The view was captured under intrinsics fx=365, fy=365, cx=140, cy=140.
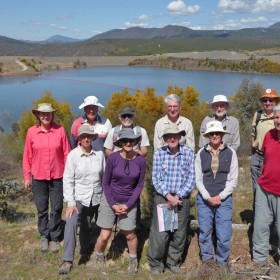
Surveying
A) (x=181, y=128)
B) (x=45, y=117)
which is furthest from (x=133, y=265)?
(x=45, y=117)

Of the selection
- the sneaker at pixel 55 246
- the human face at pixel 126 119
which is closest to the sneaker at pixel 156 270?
the sneaker at pixel 55 246

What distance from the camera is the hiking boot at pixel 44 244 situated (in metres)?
4.50

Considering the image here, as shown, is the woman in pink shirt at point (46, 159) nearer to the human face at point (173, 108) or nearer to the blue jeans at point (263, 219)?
the human face at point (173, 108)

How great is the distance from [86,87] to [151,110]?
26.9 meters

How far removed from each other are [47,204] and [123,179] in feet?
4.00

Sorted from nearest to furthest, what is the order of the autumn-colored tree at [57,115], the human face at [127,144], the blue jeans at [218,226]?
1. the human face at [127,144]
2. the blue jeans at [218,226]
3. the autumn-colored tree at [57,115]

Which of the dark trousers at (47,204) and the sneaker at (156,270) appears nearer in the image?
the sneaker at (156,270)

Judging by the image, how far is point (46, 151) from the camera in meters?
4.23

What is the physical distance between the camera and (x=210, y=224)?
396cm

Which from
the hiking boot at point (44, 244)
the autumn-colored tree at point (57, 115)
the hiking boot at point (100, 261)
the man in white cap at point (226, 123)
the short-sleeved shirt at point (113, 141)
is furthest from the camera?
the autumn-colored tree at point (57, 115)

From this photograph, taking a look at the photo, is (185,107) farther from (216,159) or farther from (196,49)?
(196,49)

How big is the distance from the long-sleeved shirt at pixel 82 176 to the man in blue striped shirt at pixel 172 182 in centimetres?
67

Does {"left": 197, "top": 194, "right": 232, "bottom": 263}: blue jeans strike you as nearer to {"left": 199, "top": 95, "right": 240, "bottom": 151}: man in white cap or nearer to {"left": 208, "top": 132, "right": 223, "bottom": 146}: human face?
{"left": 208, "top": 132, "right": 223, "bottom": 146}: human face

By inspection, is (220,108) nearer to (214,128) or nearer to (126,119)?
(214,128)
